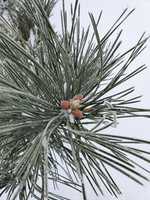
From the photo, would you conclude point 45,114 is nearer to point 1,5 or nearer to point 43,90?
point 43,90

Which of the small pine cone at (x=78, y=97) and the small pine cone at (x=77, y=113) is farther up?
the small pine cone at (x=78, y=97)

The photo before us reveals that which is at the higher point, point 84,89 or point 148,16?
point 148,16

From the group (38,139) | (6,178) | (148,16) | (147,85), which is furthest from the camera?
(148,16)

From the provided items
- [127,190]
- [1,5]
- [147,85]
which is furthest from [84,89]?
[1,5]

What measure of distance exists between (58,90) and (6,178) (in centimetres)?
28

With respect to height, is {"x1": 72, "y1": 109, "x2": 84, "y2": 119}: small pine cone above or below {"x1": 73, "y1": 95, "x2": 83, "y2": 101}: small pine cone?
below

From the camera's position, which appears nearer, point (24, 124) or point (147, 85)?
point (24, 124)

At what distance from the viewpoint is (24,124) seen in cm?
54

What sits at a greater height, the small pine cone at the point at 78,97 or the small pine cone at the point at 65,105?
the small pine cone at the point at 78,97

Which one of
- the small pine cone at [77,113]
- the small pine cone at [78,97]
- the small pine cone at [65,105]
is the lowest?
the small pine cone at [77,113]

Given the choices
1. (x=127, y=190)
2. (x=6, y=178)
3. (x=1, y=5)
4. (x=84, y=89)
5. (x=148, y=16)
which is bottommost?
(x=127, y=190)

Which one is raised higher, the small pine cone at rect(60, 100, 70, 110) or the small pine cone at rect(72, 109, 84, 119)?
the small pine cone at rect(60, 100, 70, 110)

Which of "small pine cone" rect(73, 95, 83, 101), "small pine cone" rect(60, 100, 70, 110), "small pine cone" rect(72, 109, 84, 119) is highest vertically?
"small pine cone" rect(73, 95, 83, 101)

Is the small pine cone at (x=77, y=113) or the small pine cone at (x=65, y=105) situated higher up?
the small pine cone at (x=65, y=105)
